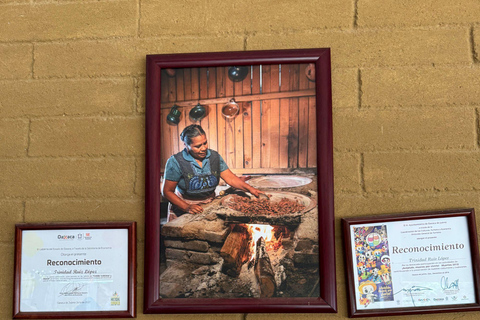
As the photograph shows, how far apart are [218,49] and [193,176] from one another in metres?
0.41

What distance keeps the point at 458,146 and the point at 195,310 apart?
3.08 ft

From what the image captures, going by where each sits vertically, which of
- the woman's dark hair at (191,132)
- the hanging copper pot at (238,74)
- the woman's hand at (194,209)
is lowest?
the woman's hand at (194,209)

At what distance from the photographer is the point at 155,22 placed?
125 cm

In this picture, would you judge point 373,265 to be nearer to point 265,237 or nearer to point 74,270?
point 265,237

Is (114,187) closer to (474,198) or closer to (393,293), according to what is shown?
(393,293)

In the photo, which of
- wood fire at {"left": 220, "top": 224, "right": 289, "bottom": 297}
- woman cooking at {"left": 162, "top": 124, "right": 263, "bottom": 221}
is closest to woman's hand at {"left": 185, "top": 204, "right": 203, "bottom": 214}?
woman cooking at {"left": 162, "top": 124, "right": 263, "bottom": 221}

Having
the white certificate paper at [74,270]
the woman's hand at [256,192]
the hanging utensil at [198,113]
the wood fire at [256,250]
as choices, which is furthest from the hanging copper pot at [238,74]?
the white certificate paper at [74,270]

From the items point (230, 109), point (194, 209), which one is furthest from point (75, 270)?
point (230, 109)

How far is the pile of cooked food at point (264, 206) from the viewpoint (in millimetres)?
1168

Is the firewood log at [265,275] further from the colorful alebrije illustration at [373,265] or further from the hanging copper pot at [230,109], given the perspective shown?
the hanging copper pot at [230,109]

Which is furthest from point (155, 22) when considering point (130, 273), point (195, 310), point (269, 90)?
point (195, 310)

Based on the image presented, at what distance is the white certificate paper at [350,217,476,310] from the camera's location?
1.13 m

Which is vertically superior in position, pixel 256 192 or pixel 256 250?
pixel 256 192
